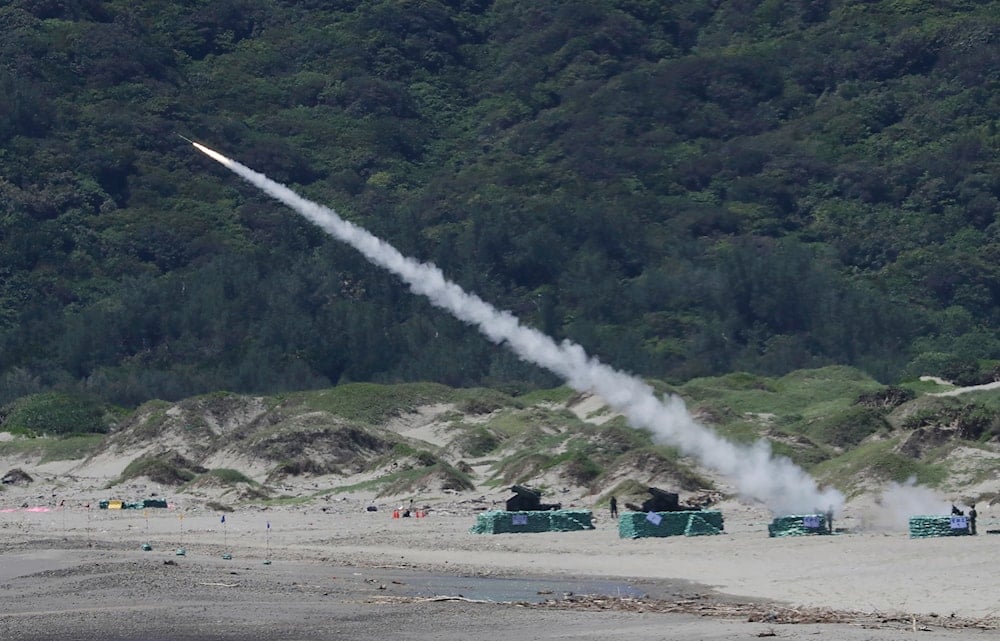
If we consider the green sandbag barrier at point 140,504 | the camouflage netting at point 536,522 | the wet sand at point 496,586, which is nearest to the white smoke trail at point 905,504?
the wet sand at point 496,586

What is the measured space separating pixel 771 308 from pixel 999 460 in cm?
8841

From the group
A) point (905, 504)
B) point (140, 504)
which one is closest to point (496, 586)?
point (905, 504)

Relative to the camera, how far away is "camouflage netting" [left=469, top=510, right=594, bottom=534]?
56.0 metres

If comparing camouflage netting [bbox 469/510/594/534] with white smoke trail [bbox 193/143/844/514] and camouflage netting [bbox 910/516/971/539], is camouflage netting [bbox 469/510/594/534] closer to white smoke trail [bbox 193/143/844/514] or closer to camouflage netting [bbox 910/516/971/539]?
white smoke trail [bbox 193/143/844/514]

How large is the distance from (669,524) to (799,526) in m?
4.12

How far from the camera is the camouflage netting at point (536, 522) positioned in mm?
56000

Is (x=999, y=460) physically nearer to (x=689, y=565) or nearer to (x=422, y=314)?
(x=689, y=565)

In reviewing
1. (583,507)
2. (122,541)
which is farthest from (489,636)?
(583,507)

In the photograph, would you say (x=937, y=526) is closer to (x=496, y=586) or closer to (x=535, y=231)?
(x=496, y=586)

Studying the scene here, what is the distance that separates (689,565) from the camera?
45812 millimetres

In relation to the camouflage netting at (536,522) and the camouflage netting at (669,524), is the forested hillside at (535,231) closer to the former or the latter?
the camouflage netting at (536,522)

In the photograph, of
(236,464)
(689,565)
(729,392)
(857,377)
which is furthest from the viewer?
(857,377)

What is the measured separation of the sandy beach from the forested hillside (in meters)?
58.2

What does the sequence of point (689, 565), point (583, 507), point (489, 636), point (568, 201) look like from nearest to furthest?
1. point (489, 636)
2. point (689, 565)
3. point (583, 507)
4. point (568, 201)
